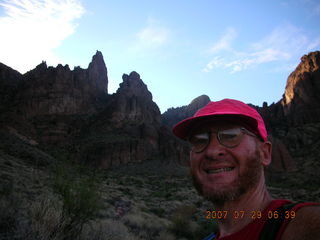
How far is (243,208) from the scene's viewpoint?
1.66 m

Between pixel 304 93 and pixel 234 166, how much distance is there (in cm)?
9039

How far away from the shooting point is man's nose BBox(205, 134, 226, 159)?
6.08ft

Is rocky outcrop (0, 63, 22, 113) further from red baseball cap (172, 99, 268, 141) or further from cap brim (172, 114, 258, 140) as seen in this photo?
red baseball cap (172, 99, 268, 141)

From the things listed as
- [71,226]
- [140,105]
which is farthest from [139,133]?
[71,226]

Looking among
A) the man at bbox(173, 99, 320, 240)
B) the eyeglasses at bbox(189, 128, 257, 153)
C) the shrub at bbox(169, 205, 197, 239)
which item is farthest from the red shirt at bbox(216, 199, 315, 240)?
the shrub at bbox(169, 205, 197, 239)

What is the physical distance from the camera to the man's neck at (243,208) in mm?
1633

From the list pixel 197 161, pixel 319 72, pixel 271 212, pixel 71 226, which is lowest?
pixel 71 226

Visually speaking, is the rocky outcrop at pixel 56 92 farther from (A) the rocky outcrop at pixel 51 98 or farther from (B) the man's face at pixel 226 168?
(B) the man's face at pixel 226 168

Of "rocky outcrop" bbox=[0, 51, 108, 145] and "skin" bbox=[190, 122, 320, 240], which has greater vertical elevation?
"rocky outcrop" bbox=[0, 51, 108, 145]

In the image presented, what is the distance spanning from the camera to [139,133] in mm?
70125

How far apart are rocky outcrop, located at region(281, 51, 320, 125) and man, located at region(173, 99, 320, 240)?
79.8 m

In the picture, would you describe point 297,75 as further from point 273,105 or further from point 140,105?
point 140,105

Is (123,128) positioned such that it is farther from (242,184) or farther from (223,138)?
(242,184)

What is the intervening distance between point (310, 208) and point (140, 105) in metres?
81.7
